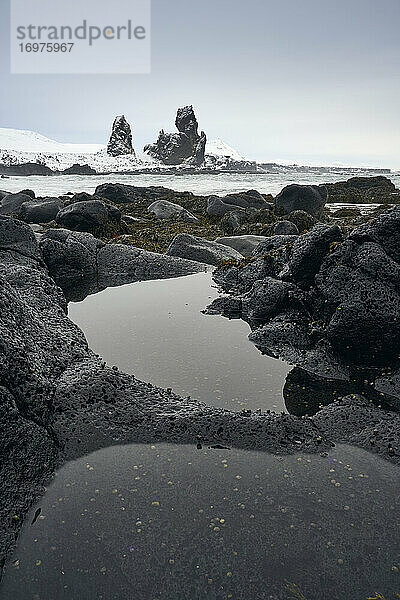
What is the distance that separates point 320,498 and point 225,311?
220 inches

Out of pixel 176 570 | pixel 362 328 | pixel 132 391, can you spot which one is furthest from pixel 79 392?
pixel 362 328

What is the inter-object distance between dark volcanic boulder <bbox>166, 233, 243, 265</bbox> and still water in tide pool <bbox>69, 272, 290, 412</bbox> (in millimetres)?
2957

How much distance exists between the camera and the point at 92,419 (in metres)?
5.27

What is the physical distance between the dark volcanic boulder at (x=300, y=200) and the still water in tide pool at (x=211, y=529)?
21.7 m

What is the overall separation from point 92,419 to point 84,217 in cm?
1499

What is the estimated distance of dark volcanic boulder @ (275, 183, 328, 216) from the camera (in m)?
25.2

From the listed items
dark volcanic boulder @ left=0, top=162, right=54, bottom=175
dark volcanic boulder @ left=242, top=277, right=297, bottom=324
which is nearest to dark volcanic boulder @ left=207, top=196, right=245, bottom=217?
dark volcanic boulder @ left=242, top=277, right=297, bottom=324

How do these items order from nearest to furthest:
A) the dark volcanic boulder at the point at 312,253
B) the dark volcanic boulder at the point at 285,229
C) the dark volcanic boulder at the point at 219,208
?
the dark volcanic boulder at the point at 312,253, the dark volcanic boulder at the point at 285,229, the dark volcanic boulder at the point at 219,208

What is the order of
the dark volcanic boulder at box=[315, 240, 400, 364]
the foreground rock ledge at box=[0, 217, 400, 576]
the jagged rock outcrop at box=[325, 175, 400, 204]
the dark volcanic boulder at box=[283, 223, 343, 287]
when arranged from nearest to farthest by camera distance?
1. the foreground rock ledge at box=[0, 217, 400, 576]
2. the dark volcanic boulder at box=[315, 240, 400, 364]
3. the dark volcanic boulder at box=[283, 223, 343, 287]
4. the jagged rock outcrop at box=[325, 175, 400, 204]

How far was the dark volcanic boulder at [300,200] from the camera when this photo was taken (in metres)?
25.2

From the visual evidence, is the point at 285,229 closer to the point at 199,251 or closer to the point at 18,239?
the point at 199,251

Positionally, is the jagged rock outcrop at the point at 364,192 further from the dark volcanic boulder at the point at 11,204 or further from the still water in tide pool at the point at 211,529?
the still water in tide pool at the point at 211,529

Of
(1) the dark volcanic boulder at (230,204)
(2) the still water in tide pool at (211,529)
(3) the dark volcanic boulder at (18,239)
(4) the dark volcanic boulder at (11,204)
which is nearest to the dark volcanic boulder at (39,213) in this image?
(4) the dark volcanic boulder at (11,204)

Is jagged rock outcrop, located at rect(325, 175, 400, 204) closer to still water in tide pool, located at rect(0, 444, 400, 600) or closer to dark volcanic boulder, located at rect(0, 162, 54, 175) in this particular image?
still water in tide pool, located at rect(0, 444, 400, 600)
